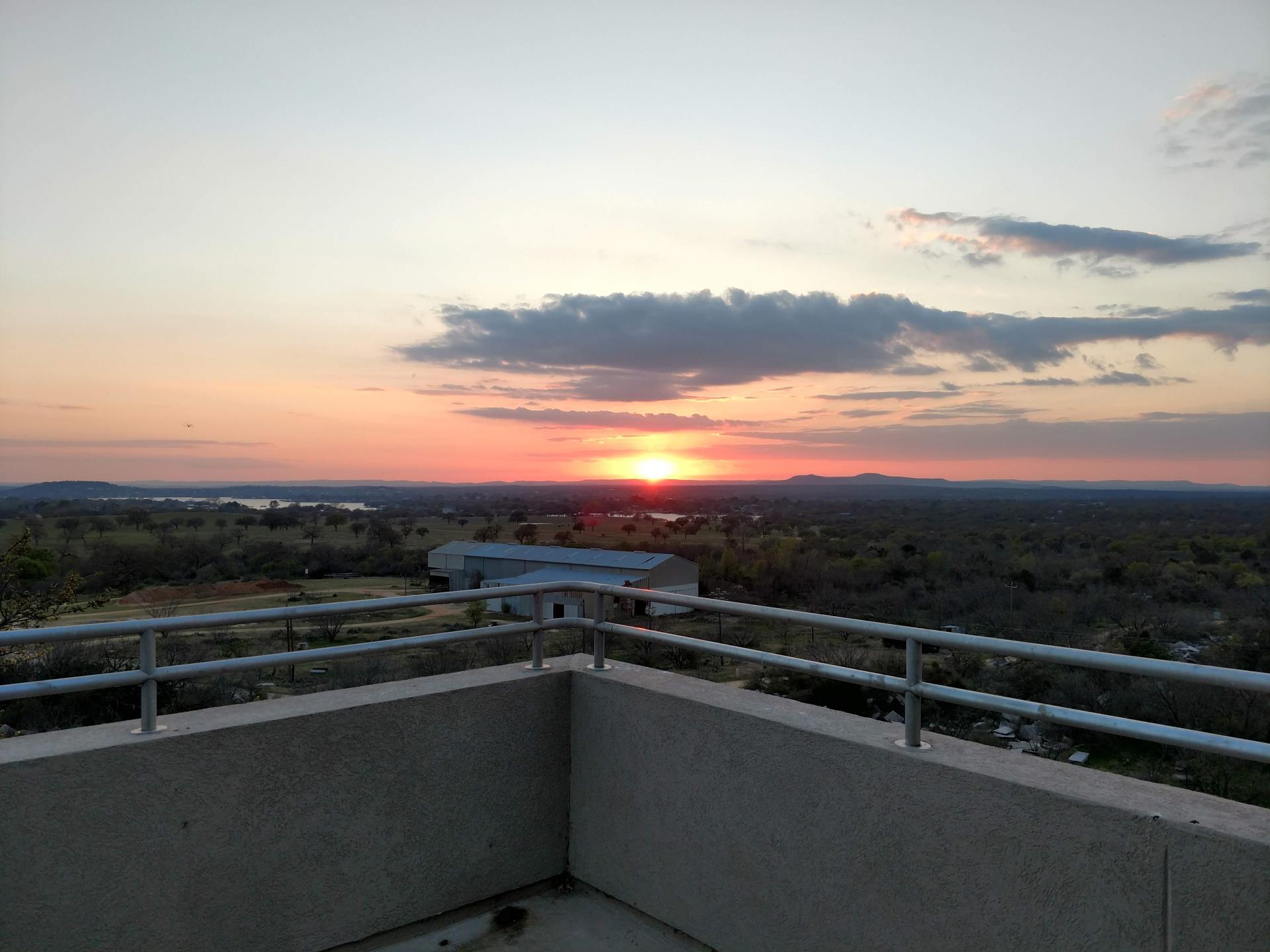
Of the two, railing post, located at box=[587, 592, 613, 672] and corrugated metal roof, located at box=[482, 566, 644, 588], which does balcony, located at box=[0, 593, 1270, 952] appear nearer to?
railing post, located at box=[587, 592, 613, 672]

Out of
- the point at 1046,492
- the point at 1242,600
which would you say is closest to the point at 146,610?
the point at 1242,600

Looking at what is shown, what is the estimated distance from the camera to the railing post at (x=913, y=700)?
266cm

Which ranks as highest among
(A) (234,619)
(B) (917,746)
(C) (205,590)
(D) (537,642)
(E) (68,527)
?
(A) (234,619)

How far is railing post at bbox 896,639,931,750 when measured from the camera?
105 inches

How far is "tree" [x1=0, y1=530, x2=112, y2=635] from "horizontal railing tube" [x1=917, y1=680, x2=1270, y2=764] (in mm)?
15438

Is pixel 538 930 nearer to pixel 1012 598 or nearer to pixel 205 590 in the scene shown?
pixel 1012 598

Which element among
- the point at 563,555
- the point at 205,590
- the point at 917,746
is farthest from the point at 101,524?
the point at 917,746

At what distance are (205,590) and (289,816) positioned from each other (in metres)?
39.6

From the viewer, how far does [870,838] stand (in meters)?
2.75

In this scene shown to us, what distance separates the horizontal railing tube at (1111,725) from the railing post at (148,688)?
8.16 feet

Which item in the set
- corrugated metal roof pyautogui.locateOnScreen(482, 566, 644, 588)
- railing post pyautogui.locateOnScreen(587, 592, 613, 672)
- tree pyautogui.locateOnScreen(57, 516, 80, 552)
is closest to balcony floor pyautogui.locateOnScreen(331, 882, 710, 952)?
railing post pyautogui.locateOnScreen(587, 592, 613, 672)

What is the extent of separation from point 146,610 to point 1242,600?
3363 cm

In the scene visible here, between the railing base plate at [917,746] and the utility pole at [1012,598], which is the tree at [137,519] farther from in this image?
the railing base plate at [917,746]

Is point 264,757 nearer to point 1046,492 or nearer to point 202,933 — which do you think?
point 202,933
